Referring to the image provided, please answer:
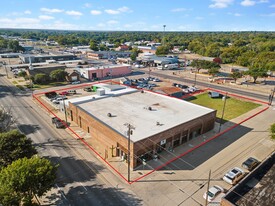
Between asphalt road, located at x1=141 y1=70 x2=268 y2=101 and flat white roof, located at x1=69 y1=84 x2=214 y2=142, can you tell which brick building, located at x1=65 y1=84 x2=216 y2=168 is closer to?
flat white roof, located at x1=69 y1=84 x2=214 y2=142


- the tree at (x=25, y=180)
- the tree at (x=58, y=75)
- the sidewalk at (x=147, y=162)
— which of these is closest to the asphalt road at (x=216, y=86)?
the sidewalk at (x=147, y=162)

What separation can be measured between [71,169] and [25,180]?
10.8m

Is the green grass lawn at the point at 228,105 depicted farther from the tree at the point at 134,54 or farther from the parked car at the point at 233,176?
the tree at the point at 134,54

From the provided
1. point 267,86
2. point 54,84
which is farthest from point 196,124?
point 54,84

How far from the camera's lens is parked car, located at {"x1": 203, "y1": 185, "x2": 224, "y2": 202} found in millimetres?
24453

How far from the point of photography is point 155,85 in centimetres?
7575

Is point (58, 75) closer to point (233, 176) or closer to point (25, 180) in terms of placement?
point (25, 180)

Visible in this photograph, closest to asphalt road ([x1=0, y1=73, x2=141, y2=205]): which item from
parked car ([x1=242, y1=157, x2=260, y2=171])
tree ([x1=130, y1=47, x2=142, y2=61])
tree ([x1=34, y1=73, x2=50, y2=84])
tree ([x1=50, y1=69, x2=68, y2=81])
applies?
parked car ([x1=242, y1=157, x2=260, y2=171])

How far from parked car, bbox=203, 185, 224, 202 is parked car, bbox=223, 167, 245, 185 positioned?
2420 millimetres

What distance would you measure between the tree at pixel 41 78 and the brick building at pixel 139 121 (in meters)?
36.2

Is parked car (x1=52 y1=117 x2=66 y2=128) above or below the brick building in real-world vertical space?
below

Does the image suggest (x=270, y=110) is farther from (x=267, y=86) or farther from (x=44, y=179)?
(x=44, y=179)

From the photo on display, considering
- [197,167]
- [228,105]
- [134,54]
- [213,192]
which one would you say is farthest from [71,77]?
[213,192]

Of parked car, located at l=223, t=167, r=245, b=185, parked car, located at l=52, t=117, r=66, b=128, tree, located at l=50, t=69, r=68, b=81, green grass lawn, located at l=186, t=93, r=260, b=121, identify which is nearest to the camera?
parked car, located at l=223, t=167, r=245, b=185
